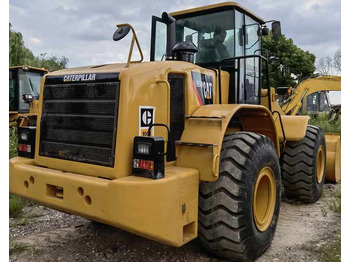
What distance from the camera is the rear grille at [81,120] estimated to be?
3.09 m

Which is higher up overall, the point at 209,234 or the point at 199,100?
the point at 199,100

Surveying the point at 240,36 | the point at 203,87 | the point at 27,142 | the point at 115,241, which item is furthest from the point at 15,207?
the point at 240,36

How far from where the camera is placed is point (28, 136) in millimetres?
3760

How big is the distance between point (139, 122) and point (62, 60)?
969 inches

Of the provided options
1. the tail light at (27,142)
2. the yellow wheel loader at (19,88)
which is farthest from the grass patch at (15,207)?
the yellow wheel loader at (19,88)

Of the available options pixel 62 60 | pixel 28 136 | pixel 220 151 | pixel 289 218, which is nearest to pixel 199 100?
pixel 220 151

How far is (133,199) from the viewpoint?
268 centimetres

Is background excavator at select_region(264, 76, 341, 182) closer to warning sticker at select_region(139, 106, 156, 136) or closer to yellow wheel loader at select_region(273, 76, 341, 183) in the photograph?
yellow wheel loader at select_region(273, 76, 341, 183)

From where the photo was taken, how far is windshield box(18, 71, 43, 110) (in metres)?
10.4

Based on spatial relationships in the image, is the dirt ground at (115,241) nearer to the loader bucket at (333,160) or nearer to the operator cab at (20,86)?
the loader bucket at (333,160)

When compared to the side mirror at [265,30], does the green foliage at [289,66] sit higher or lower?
higher

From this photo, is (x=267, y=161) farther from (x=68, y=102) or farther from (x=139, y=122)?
(x=68, y=102)

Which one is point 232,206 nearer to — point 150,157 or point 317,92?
point 150,157

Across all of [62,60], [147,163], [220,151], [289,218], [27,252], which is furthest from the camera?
[62,60]
